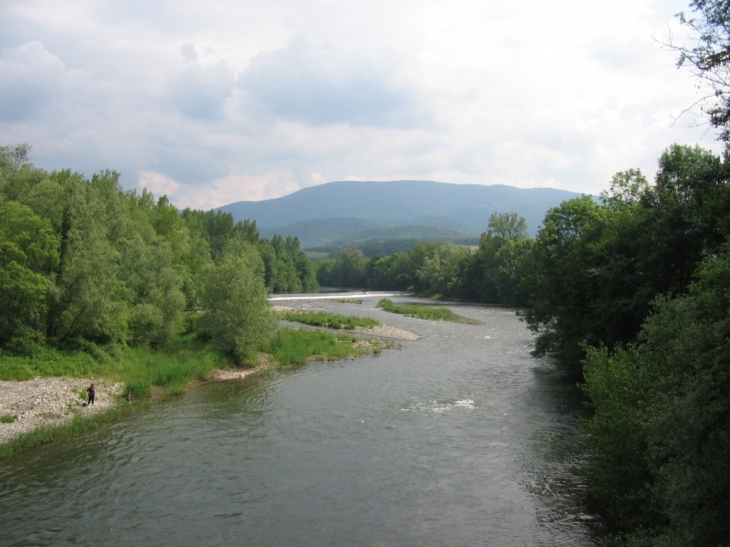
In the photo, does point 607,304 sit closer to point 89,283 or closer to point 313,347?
point 313,347

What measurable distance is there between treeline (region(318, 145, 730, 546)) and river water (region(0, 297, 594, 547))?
298cm

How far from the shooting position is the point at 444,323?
71875mm

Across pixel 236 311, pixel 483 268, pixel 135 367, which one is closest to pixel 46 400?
pixel 135 367

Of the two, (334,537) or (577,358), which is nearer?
(334,537)

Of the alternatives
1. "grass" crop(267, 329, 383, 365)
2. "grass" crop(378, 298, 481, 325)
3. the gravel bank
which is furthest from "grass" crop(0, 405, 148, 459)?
"grass" crop(378, 298, 481, 325)

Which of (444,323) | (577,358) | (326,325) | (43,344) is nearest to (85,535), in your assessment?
(43,344)

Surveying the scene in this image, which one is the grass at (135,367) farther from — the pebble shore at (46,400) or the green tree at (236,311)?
the green tree at (236,311)

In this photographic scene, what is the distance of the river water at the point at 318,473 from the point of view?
53.5 ft

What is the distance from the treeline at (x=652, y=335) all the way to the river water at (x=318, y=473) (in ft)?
9.78

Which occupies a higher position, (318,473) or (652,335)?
(652,335)

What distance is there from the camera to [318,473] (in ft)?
68.2

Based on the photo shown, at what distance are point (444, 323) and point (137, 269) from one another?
40.2 m

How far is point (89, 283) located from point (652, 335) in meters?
33.3

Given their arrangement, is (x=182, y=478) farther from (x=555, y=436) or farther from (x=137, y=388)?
(x=555, y=436)
